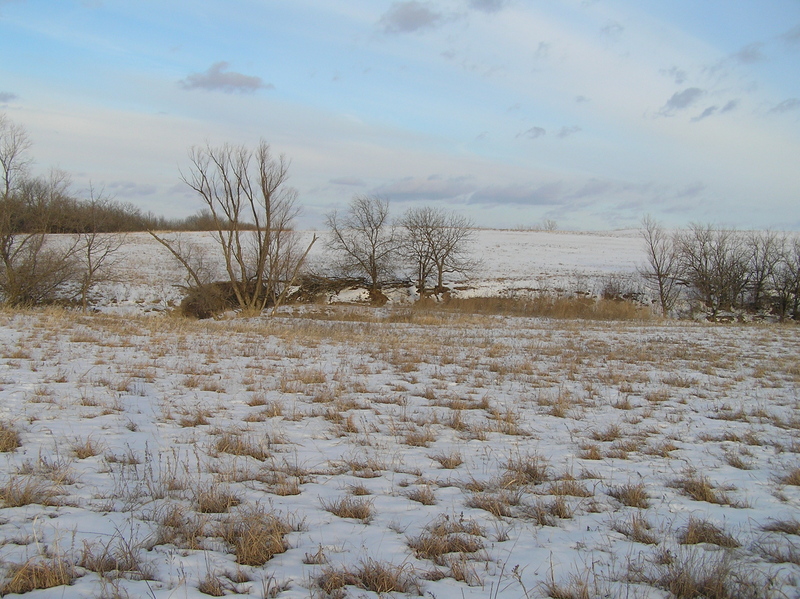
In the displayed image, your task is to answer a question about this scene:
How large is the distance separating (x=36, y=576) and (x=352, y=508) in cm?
191

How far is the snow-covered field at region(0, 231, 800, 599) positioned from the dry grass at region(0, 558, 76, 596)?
0.04 feet

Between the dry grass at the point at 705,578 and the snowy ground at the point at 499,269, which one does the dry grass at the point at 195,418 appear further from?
the snowy ground at the point at 499,269

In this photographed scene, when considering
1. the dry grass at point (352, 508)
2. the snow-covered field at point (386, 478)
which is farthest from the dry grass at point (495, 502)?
the dry grass at point (352, 508)

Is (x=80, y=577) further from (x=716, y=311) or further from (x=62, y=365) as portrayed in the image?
(x=716, y=311)

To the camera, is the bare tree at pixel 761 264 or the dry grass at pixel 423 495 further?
the bare tree at pixel 761 264

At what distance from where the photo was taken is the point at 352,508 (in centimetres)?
370

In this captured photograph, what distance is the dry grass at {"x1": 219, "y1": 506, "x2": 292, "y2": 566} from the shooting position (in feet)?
9.82

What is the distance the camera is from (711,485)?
4.32 meters

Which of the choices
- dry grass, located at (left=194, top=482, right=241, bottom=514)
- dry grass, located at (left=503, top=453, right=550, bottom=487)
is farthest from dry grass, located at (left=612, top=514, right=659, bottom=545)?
dry grass, located at (left=194, top=482, right=241, bottom=514)

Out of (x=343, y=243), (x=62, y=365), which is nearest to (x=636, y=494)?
(x=62, y=365)

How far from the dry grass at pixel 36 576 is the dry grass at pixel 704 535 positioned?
376 centimetres

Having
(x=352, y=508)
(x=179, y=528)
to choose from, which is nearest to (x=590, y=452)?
(x=352, y=508)

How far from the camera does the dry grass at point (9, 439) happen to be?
4.46 metres

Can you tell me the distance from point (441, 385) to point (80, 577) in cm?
605
